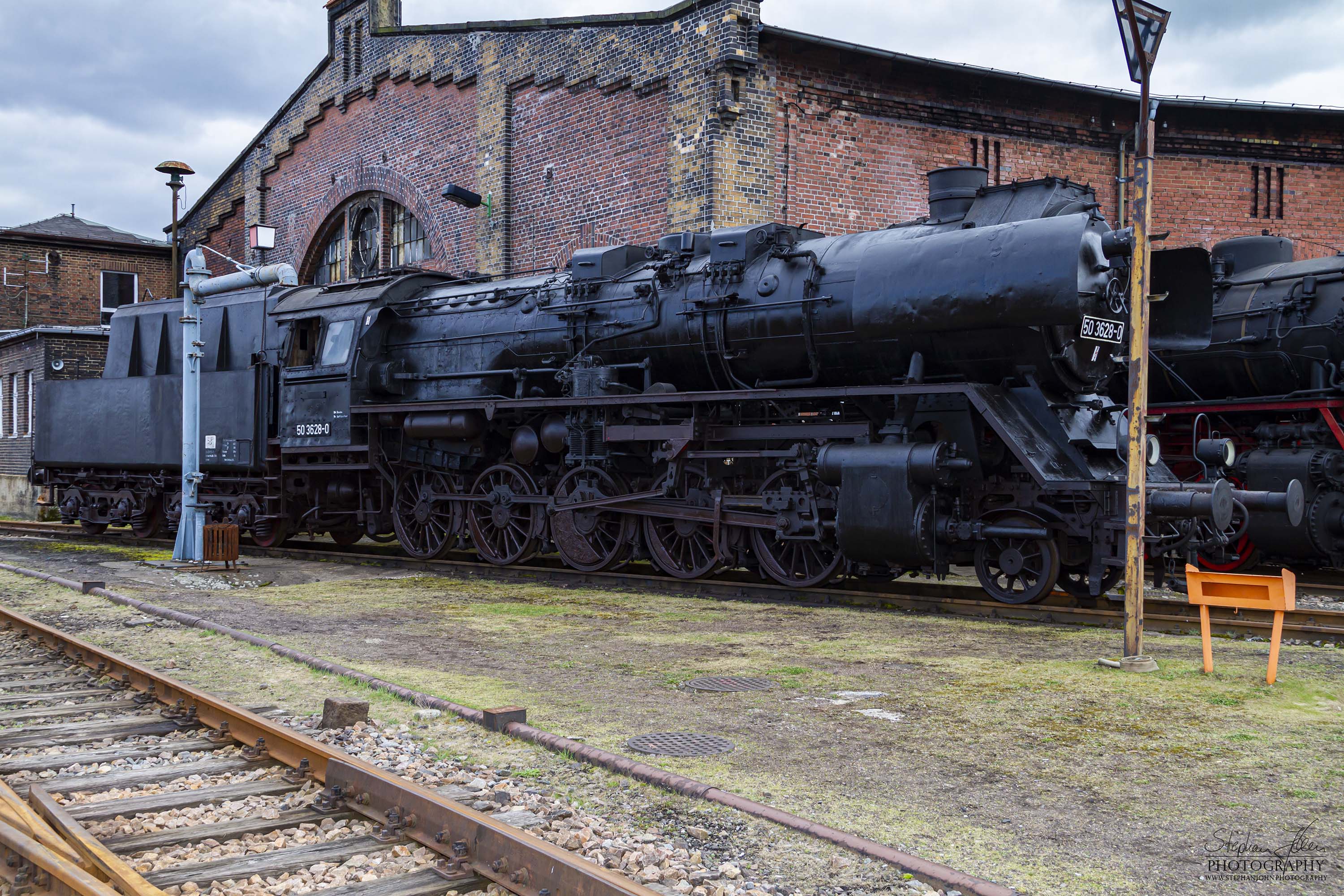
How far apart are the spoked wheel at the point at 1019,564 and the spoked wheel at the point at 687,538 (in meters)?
2.42

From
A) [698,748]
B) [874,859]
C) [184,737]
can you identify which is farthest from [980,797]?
[184,737]

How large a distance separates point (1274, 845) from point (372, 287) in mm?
12113

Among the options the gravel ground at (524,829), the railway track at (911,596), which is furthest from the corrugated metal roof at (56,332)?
the gravel ground at (524,829)

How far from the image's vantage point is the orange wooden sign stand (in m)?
6.00

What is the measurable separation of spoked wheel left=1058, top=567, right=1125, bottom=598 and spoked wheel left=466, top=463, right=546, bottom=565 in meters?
5.40

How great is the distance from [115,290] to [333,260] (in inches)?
520

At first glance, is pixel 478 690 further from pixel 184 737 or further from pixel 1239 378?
pixel 1239 378

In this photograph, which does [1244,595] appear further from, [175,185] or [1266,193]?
[175,185]

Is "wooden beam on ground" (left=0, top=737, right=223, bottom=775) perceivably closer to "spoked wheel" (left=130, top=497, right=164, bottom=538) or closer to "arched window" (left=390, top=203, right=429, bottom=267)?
"spoked wheel" (left=130, top=497, right=164, bottom=538)

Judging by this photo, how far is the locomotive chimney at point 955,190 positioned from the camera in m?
9.45

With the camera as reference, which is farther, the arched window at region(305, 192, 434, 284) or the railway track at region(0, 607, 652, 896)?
the arched window at region(305, 192, 434, 284)

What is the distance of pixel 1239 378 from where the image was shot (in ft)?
39.7

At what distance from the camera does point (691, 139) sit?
14.7 metres

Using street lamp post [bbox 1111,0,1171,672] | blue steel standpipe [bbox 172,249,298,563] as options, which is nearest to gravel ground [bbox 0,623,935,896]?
street lamp post [bbox 1111,0,1171,672]
